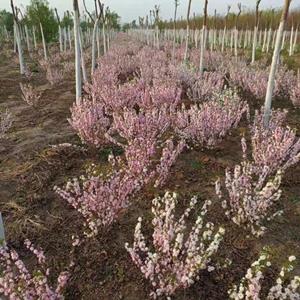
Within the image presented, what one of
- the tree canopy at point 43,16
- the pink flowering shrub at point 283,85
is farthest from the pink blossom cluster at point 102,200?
the tree canopy at point 43,16

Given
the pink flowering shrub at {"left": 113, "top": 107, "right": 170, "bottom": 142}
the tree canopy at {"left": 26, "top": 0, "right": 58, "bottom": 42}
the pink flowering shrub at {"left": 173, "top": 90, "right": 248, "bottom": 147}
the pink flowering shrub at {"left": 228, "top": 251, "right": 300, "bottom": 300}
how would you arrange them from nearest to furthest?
the pink flowering shrub at {"left": 228, "top": 251, "right": 300, "bottom": 300} → the pink flowering shrub at {"left": 113, "top": 107, "right": 170, "bottom": 142} → the pink flowering shrub at {"left": 173, "top": 90, "right": 248, "bottom": 147} → the tree canopy at {"left": 26, "top": 0, "right": 58, "bottom": 42}

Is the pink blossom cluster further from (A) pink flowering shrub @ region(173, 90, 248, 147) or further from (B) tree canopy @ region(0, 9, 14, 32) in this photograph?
(B) tree canopy @ region(0, 9, 14, 32)

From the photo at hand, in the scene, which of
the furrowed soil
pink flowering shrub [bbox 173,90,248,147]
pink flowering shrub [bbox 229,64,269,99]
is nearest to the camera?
the furrowed soil

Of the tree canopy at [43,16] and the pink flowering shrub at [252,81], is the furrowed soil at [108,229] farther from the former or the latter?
the tree canopy at [43,16]

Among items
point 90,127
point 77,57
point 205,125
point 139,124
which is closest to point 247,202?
point 205,125

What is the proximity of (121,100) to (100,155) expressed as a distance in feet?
6.68

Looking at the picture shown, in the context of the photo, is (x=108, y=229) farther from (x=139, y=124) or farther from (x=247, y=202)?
(x=139, y=124)

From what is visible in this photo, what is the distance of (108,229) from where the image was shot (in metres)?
3.53

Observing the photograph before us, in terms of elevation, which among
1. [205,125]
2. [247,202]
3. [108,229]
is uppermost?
[205,125]

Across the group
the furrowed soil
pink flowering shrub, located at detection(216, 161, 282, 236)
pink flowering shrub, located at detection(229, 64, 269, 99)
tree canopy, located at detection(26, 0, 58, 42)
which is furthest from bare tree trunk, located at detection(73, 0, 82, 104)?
tree canopy, located at detection(26, 0, 58, 42)

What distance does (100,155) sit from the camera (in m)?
5.34

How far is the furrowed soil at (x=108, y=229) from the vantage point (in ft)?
9.65

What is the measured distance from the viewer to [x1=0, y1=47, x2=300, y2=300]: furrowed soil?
116 inches

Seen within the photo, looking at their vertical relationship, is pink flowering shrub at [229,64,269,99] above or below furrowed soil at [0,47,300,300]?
above
